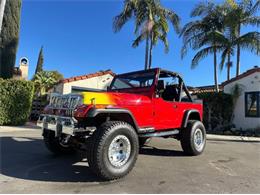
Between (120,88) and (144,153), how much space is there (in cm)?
188

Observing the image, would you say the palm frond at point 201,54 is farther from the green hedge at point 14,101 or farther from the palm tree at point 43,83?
the green hedge at point 14,101

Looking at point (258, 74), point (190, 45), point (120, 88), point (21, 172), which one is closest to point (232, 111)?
point (258, 74)

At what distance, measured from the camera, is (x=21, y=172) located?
15.8 feet

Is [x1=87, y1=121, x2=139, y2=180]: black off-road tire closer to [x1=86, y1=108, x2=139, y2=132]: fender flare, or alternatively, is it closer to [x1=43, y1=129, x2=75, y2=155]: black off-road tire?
[x1=86, y1=108, x2=139, y2=132]: fender flare

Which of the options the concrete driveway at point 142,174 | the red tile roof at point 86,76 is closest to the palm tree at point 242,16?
the red tile roof at point 86,76

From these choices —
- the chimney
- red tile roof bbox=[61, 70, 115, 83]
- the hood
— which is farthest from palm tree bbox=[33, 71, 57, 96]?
the hood

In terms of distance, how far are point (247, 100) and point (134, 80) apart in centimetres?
1063

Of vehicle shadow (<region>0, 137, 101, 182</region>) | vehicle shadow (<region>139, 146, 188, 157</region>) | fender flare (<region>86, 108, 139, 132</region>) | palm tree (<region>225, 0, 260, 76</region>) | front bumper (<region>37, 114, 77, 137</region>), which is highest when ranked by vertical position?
palm tree (<region>225, 0, 260, 76</region>)

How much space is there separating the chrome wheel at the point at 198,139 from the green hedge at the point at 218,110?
8.47 m

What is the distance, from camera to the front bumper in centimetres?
458

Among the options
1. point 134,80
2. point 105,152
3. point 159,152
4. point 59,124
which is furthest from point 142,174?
point 134,80

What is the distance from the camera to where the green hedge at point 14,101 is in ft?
44.3

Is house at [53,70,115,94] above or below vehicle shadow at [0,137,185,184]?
above

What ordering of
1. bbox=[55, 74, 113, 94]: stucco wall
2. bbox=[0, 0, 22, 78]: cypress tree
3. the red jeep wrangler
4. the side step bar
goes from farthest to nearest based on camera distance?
1. bbox=[55, 74, 113, 94]: stucco wall
2. bbox=[0, 0, 22, 78]: cypress tree
3. the side step bar
4. the red jeep wrangler
